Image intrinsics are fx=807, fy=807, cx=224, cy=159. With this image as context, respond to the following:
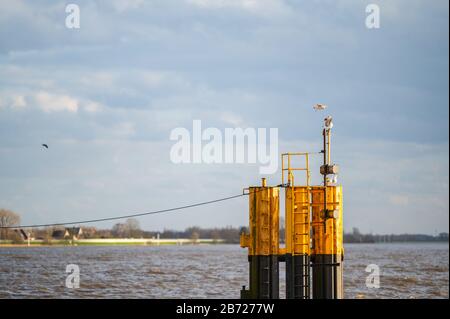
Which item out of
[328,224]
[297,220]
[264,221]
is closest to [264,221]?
[264,221]

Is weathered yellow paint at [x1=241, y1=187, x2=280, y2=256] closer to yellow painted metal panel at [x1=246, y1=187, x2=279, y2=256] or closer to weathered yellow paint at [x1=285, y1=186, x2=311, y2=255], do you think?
yellow painted metal panel at [x1=246, y1=187, x2=279, y2=256]

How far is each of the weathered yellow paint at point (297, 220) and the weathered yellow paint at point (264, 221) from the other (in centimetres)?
38

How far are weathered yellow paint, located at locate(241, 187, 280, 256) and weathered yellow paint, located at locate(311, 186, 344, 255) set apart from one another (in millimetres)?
1234

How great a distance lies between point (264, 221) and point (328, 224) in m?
2.01

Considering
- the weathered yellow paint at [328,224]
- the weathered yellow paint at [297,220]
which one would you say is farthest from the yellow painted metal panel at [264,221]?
the weathered yellow paint at [328,224]

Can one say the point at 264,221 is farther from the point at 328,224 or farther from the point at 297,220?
the point at 328,224

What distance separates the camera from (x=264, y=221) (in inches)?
999

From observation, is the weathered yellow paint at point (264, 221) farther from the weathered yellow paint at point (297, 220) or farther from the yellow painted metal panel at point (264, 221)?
the weathered yellow paint at point (297, 220)

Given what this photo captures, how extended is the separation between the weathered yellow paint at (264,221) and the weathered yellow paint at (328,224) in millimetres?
1234

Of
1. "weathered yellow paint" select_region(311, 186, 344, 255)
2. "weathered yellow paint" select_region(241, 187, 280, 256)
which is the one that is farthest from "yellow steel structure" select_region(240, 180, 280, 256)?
"weathered yellow paint" select_region(311, 186, 344, 255)

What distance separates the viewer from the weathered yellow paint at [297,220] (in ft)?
82.6

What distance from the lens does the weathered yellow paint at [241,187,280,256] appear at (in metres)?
25.4

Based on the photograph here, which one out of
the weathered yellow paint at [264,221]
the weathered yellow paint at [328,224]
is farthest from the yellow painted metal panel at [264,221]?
the weathered yellow paint at [328,224]

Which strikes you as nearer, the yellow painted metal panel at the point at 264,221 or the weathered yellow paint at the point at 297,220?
the weathered yellow paint at the point at 297,220
